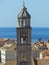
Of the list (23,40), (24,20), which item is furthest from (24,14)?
(23,40)

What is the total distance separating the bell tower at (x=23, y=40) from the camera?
35.5m

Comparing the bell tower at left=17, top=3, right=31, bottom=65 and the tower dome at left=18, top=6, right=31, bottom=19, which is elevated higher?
the tower dome at left=18, top=6, right=31, bottom=19

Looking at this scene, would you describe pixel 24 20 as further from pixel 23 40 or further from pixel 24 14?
pixel 23 40

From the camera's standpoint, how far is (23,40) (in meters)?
35.7

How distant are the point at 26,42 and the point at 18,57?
1466mm

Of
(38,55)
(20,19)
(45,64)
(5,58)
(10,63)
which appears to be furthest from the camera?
(38,55)

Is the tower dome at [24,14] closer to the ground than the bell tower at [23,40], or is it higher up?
higher up

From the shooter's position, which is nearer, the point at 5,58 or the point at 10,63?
the point at 10,63

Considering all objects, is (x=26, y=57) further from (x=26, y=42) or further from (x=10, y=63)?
(x=10, y=63)

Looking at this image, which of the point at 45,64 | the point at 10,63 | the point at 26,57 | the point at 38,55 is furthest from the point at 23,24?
the point at 38,55

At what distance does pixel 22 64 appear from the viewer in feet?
117

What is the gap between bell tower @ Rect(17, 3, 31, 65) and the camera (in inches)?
1399

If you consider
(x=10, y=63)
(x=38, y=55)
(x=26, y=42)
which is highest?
(x=26, y=42)

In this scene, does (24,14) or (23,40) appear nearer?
(23,40)
